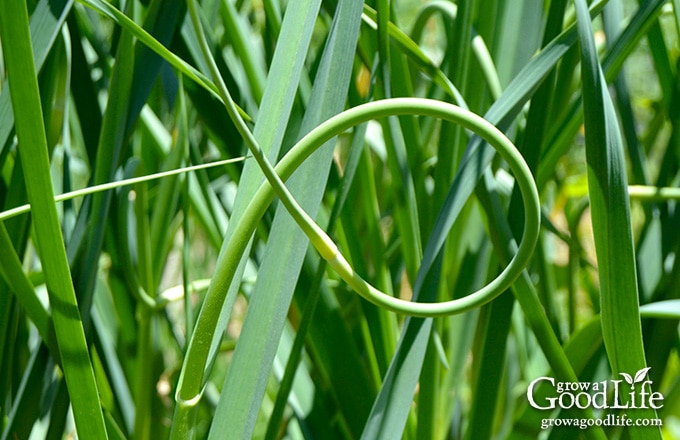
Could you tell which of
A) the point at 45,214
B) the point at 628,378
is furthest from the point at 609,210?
the point at 45,214

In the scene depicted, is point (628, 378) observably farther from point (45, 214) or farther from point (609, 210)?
point (45, 214)

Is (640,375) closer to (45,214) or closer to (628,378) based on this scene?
(628,378)

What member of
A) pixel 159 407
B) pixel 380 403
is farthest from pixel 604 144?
pixel 159 407

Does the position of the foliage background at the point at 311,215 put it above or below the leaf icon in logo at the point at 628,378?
above

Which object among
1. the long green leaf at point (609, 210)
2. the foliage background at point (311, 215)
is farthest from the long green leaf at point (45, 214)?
A: the long green leaf at point (609, 210)

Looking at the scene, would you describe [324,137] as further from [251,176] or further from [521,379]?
[521,379]

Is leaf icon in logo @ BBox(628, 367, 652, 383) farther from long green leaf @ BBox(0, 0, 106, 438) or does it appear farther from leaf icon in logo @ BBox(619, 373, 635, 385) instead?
long green leaf @ BBox(0, 0, 106, 438)

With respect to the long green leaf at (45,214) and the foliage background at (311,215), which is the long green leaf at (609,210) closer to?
the foliage background at (311,215)

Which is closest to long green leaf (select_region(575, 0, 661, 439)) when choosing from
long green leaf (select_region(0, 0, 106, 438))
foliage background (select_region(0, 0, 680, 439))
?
foliage background (select_region(0, 0, 680, 439))
